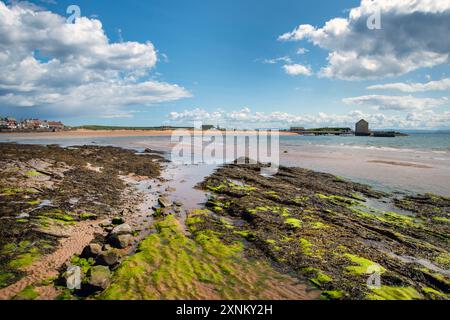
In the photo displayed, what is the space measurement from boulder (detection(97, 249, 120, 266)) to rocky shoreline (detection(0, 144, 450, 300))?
0.03 meters

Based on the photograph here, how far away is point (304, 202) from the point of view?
15.4 meters

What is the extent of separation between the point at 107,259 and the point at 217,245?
3880 mm

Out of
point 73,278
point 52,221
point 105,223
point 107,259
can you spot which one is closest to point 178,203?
point 105,223

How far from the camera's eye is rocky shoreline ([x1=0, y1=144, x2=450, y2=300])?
22.2 ft

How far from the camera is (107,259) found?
7496 millimetres

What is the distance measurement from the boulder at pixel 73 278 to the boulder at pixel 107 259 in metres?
0.67

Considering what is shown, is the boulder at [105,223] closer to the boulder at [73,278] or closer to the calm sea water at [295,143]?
the boulder at [73,278]

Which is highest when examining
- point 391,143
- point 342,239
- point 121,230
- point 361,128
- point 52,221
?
point 361,128

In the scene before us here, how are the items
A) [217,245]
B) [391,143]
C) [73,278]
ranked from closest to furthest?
[73,278], [217,245], [391,143]

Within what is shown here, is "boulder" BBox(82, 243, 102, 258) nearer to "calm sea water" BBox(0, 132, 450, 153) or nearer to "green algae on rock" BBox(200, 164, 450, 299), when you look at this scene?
"green algae on rock" BBox(200, 164, 450, 299)

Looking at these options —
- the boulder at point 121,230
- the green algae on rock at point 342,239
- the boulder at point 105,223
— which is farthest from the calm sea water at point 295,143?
the boulder at point 121,230

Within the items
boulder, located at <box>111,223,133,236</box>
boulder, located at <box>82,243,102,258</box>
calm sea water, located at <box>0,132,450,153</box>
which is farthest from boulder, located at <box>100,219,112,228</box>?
calm sea water, located at <box>0,132,450,153</box>

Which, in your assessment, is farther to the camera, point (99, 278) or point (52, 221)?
point (52, 221)

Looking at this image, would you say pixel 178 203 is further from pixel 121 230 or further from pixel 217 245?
pixel 217 245
